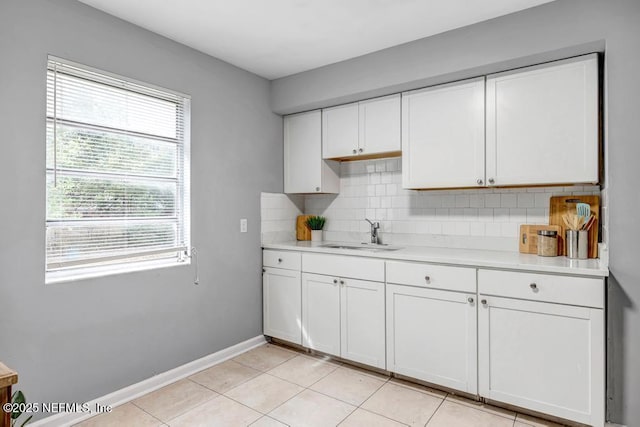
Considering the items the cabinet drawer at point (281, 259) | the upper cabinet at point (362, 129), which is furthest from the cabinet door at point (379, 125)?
the cabinet drawer at point (281, 259)

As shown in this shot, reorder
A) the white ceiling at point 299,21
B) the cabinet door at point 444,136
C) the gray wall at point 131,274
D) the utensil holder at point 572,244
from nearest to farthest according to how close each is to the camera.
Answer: the gray wall at point 131,274, the white ceiling at point 299,21, the utensil holder at point 572,244, the cabinet door at point 444,136

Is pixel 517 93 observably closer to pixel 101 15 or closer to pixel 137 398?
pixel 101 15

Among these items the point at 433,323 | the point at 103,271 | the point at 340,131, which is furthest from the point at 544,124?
the point at 103,271

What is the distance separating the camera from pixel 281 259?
11.1ft

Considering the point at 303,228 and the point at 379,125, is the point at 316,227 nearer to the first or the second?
the point at 303,228

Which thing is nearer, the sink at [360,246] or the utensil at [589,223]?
the utensil at [589,223]

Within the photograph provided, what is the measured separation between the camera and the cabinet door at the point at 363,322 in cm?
283

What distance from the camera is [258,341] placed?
3473mm

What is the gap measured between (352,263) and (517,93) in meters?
1.63

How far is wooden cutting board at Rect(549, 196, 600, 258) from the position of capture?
95.7 inches

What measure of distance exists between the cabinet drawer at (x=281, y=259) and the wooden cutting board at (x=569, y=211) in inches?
76.7

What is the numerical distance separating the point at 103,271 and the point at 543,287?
2662 mm

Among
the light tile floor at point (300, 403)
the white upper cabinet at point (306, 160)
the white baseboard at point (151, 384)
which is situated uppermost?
the white upper cabinet at point (306, 160)

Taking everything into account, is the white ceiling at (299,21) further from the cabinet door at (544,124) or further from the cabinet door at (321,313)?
the cabinet door at (321,313)
